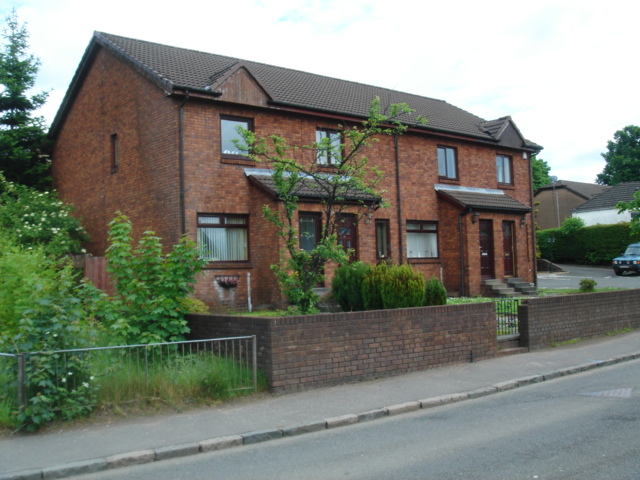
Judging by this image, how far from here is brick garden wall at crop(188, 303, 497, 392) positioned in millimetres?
9477

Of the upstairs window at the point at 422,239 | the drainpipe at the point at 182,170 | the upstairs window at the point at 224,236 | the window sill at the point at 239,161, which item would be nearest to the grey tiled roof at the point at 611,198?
the upstairs window at the point at 422,239

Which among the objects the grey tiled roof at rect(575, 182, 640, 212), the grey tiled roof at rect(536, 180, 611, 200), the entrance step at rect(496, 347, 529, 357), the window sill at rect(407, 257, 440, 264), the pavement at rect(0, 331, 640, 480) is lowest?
the pavement at rect(0, 331, 640, 480)

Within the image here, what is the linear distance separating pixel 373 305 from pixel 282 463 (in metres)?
6.14

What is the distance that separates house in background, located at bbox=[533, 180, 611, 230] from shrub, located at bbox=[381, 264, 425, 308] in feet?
163

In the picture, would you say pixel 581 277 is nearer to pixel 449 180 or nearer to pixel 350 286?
pixel 449 180

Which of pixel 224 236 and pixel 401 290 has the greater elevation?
pixel 224 236

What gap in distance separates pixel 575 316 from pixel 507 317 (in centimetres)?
222

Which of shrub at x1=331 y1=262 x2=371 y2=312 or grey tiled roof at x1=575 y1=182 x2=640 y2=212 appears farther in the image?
grey tiled roof at x1=575 y1=182 x2=640 y2=212

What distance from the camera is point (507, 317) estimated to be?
1373 centimetres

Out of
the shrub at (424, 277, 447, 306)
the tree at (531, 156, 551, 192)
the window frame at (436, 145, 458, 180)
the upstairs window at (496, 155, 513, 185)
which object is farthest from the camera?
the tree at (531, 156, 551, 192)

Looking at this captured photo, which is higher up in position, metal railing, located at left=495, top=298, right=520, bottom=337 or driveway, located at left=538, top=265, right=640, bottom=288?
driveway, located at left=538, top=265, right=640, bottom=288

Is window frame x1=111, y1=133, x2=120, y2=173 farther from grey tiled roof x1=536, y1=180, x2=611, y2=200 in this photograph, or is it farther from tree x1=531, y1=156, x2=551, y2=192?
tree x1=531, y1=156, x2=551, y2=192

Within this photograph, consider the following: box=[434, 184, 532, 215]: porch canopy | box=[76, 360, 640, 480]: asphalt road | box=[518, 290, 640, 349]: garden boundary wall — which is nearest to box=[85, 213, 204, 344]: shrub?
box=[76, 360, 640, 480]: asphalt road

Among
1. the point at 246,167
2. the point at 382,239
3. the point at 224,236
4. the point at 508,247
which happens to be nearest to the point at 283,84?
the point at 246,167
